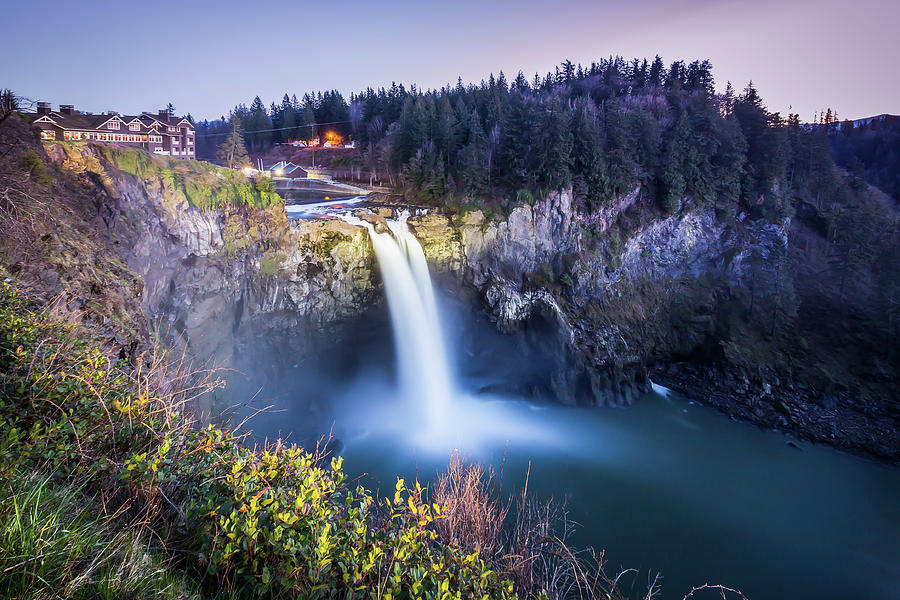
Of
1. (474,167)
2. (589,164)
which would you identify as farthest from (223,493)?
(589,164)

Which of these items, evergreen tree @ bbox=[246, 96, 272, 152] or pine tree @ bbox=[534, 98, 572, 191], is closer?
pine tree @ bbox=[534, 98, 572, 191]

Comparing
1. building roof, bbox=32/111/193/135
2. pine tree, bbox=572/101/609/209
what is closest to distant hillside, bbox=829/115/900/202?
pine tree, bbox=572/101/609/209

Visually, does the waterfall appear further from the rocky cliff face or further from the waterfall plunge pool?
the rocky cliff face

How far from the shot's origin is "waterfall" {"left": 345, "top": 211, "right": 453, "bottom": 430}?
84.5 ft

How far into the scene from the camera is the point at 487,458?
65.8ft

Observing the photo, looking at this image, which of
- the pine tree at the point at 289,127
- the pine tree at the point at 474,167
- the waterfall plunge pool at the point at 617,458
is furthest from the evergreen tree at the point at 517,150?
the pine tree at the point at 289,127

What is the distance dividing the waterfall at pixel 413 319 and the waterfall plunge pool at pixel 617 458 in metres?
0.09

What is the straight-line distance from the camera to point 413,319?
87.0 feet

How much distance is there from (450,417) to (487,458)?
4.73 metres

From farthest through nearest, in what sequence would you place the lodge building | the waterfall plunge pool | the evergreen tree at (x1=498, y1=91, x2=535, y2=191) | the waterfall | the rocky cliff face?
the evergreen tree at (x1=498, y1=91, x2=535, y2=191) < the waterfall < the lodge building < the rocky cliff face < the waterfall plunge pool

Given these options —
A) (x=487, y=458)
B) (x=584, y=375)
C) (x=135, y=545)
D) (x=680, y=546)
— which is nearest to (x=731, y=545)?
(x=680, y=546)

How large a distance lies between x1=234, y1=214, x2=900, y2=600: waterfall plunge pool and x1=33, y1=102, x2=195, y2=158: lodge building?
61.0ft

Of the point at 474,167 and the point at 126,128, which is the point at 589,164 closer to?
the point at 474,167

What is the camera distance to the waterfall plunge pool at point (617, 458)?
51.1 ft
